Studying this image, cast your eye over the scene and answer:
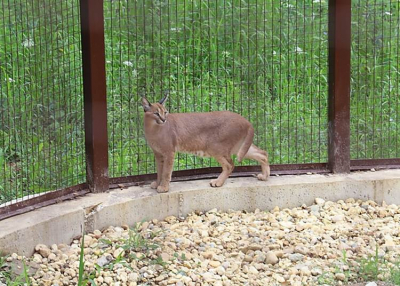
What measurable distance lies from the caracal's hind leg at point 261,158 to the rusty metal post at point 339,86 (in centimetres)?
62

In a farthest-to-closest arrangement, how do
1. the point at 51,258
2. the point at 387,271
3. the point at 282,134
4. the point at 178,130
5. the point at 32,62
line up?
the point at 282,134 < the point at 178,130 < the point at 32,62 < the point at 51,258 < the point at 387,271

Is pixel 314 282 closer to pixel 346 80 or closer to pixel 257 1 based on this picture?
pixel 346 80

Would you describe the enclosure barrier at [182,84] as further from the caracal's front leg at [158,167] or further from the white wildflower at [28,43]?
the caracal's front leg at [158,167]

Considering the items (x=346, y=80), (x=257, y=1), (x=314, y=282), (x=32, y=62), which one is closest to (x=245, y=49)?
(x=257, y=1)

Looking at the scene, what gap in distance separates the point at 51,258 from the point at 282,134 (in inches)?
104

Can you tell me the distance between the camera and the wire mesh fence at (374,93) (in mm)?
7441

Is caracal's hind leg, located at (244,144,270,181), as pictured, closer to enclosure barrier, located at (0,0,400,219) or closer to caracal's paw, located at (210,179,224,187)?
enclosure barrier, located at (0,0,400,219)

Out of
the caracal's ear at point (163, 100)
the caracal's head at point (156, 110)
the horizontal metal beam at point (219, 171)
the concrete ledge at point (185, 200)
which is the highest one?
the caracal's ear at point (163, 100)

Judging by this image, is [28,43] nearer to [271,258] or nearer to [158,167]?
[158,167]

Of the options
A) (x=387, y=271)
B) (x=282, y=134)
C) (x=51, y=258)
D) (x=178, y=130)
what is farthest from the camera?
(x=282, y=134)

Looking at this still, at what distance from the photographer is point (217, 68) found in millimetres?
7047

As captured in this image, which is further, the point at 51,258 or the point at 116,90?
the point at 116,90

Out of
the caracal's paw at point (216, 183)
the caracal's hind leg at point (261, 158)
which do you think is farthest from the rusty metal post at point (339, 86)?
the caracal's paw at point (216, 183)

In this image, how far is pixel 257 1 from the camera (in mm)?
7148
